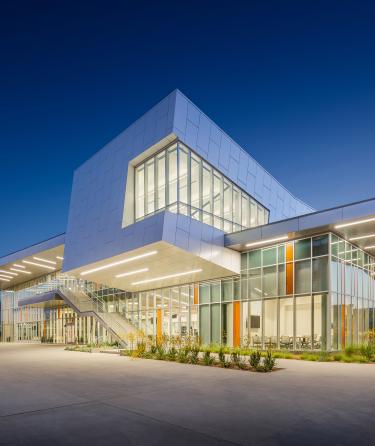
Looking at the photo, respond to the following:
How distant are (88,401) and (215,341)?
17.3m

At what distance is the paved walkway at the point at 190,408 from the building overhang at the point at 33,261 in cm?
2590

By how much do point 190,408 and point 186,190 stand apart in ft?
53.1

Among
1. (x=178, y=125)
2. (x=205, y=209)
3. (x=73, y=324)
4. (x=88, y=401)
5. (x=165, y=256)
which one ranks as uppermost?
(x=178, y=125)

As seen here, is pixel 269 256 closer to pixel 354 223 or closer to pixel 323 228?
pixel 323 228

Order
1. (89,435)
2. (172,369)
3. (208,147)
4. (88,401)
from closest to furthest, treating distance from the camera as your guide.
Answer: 1. (89,435)
2. (88,401)
3. (172,369)
4. (208,147)

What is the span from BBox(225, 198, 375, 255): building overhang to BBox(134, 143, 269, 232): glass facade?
2.23 metres

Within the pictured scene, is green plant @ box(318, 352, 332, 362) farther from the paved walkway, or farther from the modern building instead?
the paved walkway

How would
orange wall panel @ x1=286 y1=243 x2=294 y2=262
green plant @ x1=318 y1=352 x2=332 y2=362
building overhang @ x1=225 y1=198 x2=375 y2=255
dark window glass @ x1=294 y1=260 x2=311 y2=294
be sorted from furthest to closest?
orange wall panel @ x1=286 y1=243 x2=294 y2=262 → dark window glass @ x1=294 y1=260 x2=311 y2=294 → green plant @ x1=318 y1=352 x2=332 y2=362 → building overhang @ x1=225 y1=198 x2=375 y2=255

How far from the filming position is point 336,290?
21766mm

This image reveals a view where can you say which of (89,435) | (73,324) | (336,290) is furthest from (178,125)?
(73,324)

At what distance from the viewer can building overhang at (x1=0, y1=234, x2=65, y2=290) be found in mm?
39750

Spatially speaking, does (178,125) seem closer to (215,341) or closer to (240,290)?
(240,290)

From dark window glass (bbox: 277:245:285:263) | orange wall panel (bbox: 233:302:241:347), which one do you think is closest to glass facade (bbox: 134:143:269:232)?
dark window glass (bbox: 277:245:285:263)

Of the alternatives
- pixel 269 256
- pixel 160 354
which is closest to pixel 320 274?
pixel 269 256
